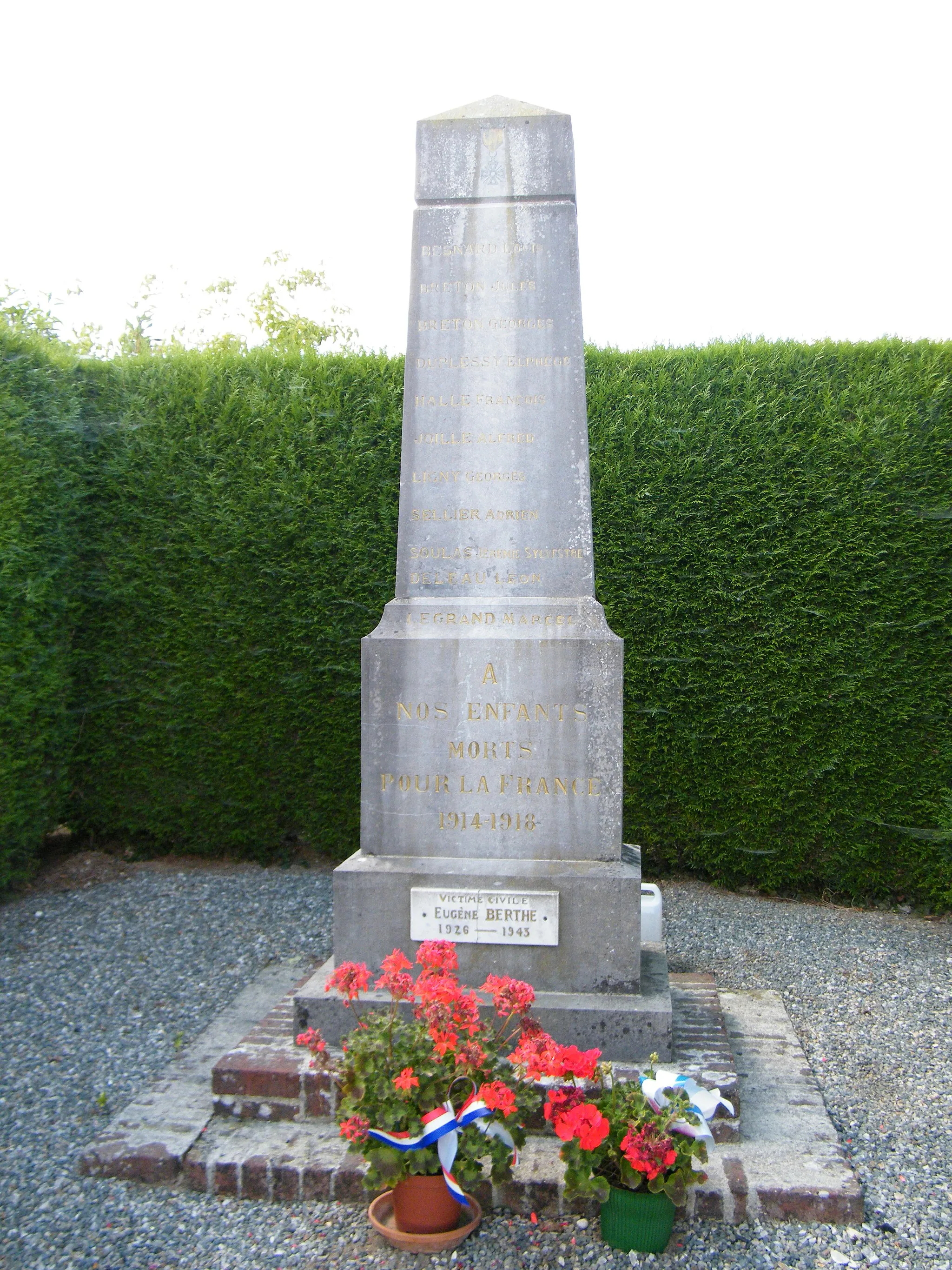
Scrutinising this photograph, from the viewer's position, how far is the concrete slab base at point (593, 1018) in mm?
3426

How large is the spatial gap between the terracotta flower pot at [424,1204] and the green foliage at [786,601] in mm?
3926

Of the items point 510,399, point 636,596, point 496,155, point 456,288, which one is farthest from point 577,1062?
point 636,596

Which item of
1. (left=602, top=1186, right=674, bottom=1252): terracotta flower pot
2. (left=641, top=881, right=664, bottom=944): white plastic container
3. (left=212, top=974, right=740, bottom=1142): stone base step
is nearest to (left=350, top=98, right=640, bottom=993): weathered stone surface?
(left=212, top=974, right=740, bottom=1142): stone base step

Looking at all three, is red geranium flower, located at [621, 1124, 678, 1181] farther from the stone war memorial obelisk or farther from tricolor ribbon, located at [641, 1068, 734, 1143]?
the stone war memorial obelisk

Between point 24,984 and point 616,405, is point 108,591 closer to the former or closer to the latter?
point 24,984

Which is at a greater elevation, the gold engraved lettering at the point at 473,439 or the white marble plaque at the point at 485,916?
the gold engraved lettering at the point at 473,439

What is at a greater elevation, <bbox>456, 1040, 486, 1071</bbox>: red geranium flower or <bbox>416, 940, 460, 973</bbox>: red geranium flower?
<bbox>416, 940, 460, 973</bbox>: red geranium flower

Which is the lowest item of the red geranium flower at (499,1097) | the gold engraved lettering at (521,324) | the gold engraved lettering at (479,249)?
the red geranium flower at (499,1097)

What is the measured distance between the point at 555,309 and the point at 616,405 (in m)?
2.63

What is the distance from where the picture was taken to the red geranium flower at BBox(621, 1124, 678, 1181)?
2588mm

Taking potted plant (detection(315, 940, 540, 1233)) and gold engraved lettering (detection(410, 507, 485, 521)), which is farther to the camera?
gold engraved lettering (detection(410, 507, 485, 521))

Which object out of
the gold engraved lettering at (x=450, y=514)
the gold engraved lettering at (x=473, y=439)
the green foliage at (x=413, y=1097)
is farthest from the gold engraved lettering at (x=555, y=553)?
the green foliage at (x=413, y=1097)

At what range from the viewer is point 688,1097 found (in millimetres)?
2871

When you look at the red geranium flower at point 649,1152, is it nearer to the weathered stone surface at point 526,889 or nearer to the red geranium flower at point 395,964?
the red geranium flower at point 395,964
